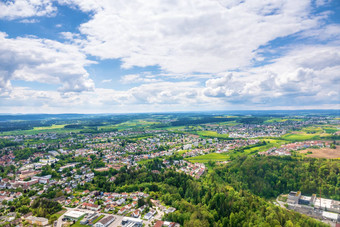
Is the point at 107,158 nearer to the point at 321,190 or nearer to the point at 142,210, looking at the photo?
the point at 142,210

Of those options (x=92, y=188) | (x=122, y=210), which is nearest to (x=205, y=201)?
(x=122, y=210)

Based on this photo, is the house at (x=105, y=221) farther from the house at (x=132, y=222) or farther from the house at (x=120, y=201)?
the house at (x=120, y=201)

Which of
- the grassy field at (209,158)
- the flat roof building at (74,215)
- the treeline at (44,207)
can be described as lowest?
the grassy field at (209,158)

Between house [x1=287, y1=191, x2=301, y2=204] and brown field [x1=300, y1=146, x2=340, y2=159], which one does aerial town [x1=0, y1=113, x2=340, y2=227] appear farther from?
brown field [x1=300, y1=146, x2=340, y2=159]

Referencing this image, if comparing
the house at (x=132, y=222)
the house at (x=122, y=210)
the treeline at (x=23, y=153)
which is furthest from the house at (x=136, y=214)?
the treeline at (x=23, y=153)

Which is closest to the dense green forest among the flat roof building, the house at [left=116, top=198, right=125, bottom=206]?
the house at [left=116, top=198, right=125, bottom=206]

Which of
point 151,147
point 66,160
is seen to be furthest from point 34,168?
point 151,147
